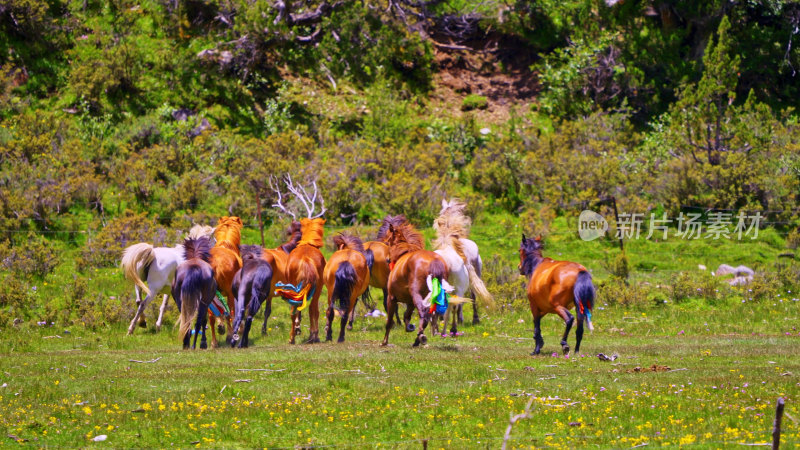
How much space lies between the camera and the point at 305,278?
16.6 metres

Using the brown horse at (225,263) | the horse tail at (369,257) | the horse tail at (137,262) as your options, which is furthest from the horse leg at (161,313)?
the horse tail at (369,257)

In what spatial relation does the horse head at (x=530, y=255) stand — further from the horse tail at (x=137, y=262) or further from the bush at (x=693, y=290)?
the bush at (x=693, y=290)

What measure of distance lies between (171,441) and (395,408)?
2.77 m

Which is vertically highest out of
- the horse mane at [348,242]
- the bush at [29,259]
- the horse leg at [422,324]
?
the horse mane at [348,242]

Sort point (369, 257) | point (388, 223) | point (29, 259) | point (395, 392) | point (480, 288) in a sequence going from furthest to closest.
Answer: point (29, 259) → point (369, 257) → point (480, 288) → point (388, 223) → point (395, 392)

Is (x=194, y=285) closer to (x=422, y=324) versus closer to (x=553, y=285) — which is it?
(x=422, y=324)

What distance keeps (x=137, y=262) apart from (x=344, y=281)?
4593mm

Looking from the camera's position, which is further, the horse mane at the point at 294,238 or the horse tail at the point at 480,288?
the horse mane at the point at 294,238

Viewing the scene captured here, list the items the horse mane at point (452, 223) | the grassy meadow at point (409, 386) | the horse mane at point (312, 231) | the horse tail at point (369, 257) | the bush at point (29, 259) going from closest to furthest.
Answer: the grassy meadow at point (409, 386)
the horse mane at point (312, 231)
the horse mane at point (452, 223)
the horse tail at point (369, 257)
the bush at point (29, 259)

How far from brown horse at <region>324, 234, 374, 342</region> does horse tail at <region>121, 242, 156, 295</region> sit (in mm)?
3764

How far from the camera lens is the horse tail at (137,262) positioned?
17.8 m

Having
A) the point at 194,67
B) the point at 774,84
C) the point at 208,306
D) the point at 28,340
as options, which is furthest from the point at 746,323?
the point at 194,67

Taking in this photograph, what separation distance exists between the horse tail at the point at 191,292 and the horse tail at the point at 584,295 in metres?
6.69

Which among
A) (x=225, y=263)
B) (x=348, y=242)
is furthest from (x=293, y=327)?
(x=348, y=242)
